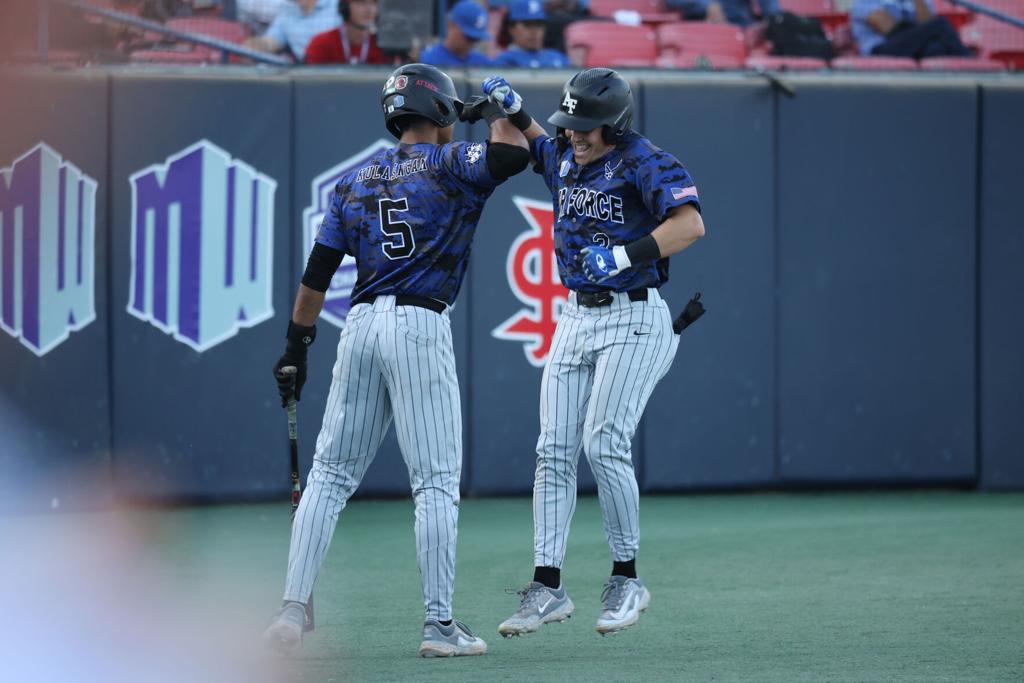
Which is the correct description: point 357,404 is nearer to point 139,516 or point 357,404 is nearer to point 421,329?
point 421,329

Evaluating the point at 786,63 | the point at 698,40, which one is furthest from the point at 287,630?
the point at 698,40

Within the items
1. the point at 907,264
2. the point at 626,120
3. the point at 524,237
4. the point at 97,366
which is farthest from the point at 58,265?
the point at 907,264

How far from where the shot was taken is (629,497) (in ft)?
16.8

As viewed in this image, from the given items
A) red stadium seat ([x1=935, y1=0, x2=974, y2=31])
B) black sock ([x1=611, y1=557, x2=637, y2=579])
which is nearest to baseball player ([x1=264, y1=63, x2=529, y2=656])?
black sock ([x1=611, y1=557, x2=637, y2=579])

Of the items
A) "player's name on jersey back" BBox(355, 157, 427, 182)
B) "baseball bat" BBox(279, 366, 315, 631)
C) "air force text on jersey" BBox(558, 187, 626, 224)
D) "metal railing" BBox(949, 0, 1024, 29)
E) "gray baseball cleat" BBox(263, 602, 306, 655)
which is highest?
"metal railing" BBox(949, 0, 1024, 29)

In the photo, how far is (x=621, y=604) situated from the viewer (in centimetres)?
502

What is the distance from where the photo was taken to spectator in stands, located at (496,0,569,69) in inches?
376

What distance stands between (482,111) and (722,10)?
6448 mm

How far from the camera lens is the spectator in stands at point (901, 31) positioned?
1059cm

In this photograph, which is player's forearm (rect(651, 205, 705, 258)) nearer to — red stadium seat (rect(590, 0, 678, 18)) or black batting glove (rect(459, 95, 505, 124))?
black batting glove (rect(459, 95, 505, 124))

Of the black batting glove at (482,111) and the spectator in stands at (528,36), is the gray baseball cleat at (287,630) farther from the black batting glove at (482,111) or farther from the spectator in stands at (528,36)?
the spectator in stands at (528,36)

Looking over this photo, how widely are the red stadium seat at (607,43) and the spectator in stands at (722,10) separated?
675mm

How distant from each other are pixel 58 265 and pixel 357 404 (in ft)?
14.3

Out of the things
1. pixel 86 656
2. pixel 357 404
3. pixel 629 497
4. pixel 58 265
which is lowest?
pixel 86 656
